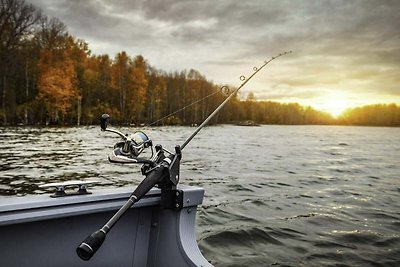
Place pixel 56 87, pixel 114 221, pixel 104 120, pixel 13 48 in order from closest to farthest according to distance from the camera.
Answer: pixel 114 221
pixel 104 120
pixel 13 48
pixel 56 87

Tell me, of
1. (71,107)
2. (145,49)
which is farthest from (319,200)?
(145,49)

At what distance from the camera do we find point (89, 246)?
6.84ft

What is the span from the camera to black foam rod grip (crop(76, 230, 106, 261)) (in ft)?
6.77

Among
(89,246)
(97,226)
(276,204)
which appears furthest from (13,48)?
(89,246)

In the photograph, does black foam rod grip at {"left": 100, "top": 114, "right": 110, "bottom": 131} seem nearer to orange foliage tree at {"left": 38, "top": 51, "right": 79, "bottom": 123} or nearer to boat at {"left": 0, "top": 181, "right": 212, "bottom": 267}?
boat at {"left": 0, "top": 181, "right": 212, "bottom": 267}

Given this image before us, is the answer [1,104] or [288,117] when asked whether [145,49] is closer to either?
[1,104]

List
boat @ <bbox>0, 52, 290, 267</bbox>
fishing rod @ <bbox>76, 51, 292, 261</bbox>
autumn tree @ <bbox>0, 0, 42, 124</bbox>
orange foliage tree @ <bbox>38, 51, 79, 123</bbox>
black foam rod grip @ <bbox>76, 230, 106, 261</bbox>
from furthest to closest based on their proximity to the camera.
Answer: orange foliage tree @ <bbox>38, 51, 79, 123</bbox> < autumn tree @ <bbox>0, 0, 42, 124</bbox> < fishing rod @ <bbox>76, 51, 292, 261</bbox> < boat @ <bbox>0, 52, 290, 267</bbox> < black foam rod grip @ <bbox>76, 230, 106, 261</bbox>

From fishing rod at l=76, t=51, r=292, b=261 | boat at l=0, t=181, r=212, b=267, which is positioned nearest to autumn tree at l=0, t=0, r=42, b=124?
boat at l=0, t=181, r=212, b=267

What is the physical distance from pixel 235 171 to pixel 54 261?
11.0 meters

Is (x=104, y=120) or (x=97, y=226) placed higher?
(x=104, y=120)

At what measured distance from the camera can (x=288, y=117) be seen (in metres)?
153

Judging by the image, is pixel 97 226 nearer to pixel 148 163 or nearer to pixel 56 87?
pixel 148 163

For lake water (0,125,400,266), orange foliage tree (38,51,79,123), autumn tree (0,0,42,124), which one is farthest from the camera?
orange foliage tree (38,51,79,123)

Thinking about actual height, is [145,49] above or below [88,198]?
above
